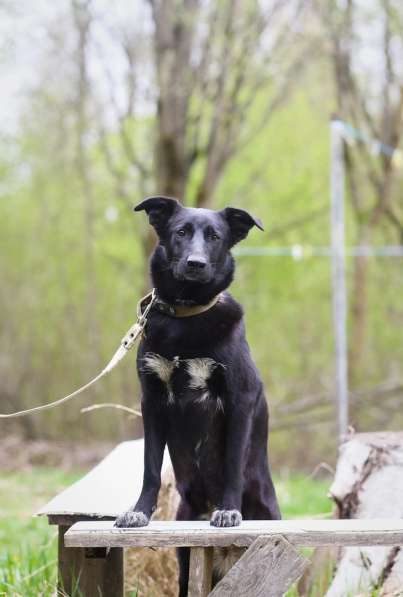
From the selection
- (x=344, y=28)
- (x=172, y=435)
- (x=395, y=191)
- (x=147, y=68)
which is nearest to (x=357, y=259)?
(x=395, y=191)

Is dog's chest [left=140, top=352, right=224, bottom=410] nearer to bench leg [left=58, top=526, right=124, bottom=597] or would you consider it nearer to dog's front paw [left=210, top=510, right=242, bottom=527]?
dog's front paw [left=210, top=510, right=242, bottom=527]

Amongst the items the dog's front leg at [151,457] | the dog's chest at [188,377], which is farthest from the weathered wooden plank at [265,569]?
the dog's chest at [188,377]

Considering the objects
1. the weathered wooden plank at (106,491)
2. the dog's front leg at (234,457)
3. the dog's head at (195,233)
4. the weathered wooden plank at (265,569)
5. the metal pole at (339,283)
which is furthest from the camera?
the metal pole at (339,283)

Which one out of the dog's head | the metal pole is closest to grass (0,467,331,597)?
the metal pole

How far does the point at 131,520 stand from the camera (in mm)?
2973

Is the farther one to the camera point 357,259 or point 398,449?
point 357,259

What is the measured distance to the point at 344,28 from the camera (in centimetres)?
1134

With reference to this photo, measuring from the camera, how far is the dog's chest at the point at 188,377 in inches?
126

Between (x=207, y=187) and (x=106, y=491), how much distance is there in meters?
6.50

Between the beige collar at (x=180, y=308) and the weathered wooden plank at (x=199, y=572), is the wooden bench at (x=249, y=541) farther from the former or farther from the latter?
the beige collar at (x=180, y=308)

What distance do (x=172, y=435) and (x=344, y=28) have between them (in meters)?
9.09

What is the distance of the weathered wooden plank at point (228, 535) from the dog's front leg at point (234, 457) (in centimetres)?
21

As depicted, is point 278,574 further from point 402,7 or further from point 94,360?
point 94,360

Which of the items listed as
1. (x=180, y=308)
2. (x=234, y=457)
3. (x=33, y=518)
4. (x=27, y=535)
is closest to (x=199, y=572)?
(x=234, y=457)
